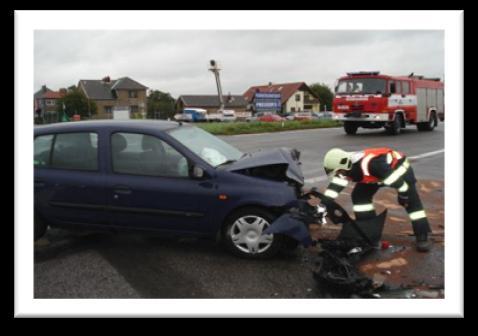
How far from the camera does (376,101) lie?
709 inches

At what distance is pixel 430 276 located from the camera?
417 cm

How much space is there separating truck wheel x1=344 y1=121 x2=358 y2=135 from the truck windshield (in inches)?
63.1

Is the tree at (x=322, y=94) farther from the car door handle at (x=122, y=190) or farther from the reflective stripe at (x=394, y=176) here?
the car door handle at (x=122, y=190)

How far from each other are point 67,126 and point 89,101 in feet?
30.9

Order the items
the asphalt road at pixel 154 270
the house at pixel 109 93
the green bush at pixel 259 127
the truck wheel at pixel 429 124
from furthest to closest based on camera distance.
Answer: the green bush at pixel 259 127 < the truck wheel at pixel 429 124 < the house at pixel 109 93 < the asphalt road at pixel 154 270

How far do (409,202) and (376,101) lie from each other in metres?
13.9

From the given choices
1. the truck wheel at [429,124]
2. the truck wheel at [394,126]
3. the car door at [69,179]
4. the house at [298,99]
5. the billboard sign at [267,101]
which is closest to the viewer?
the car door at [69,179]

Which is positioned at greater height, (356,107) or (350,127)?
(356,107)

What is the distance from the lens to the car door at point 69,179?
468 centimetres

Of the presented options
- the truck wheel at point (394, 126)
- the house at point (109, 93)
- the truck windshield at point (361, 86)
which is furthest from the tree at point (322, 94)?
the house at point (109, 93)

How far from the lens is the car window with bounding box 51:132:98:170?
187 inches

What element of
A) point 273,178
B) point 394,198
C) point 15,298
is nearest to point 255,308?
point 273,178

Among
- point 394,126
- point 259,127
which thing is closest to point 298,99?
point 259,127

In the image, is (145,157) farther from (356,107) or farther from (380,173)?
(356,107)
